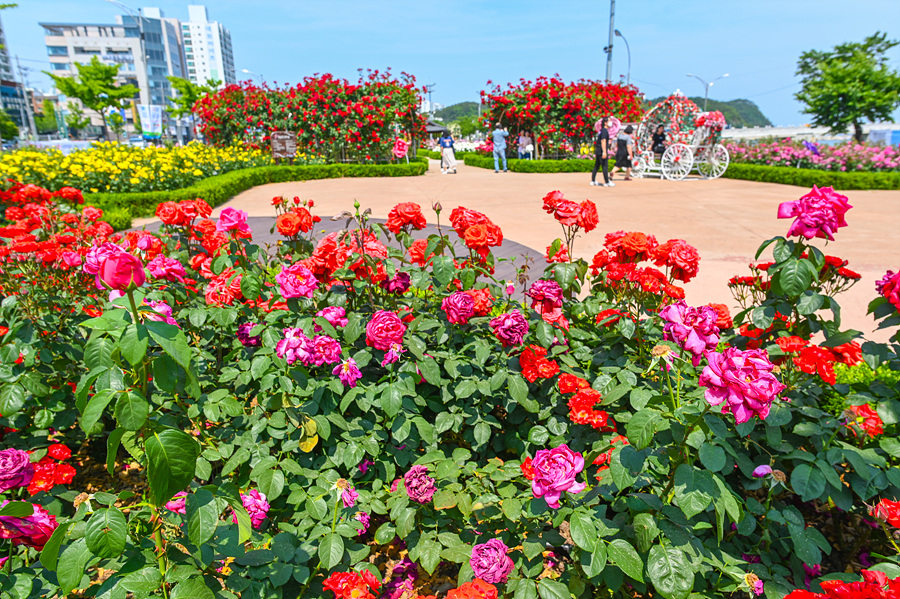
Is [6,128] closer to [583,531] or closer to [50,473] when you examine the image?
[50,473]

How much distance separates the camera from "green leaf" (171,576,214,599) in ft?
3.75

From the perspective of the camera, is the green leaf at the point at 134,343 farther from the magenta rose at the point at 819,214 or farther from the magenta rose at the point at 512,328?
the magenta rose at the point at 819,214

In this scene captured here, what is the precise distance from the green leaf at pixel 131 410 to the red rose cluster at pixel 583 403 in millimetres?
1208

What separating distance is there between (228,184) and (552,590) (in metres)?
10.9

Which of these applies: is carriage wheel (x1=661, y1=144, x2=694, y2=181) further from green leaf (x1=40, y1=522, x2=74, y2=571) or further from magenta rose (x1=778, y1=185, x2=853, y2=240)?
green leaf (x1=40, y1=522, x2=74, y2=571)

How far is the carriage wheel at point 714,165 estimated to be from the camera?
1421 cm

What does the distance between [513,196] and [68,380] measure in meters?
9.59

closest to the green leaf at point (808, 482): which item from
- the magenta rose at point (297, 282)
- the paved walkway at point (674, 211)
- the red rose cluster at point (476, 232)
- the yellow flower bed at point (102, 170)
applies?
the red rose cluster at point (476, 232)

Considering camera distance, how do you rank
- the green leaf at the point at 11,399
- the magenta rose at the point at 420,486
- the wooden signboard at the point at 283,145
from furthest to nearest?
→ the wooden signboard at the point at 283,145
the green leaf at the point at 11,399
the magenta rose at the point at 420,486

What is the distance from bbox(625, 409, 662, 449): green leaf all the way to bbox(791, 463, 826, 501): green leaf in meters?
0.51

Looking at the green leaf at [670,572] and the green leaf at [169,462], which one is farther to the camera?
the green leaf at [670,572]

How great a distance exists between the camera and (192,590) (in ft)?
3.81

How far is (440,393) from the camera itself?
2.04 m

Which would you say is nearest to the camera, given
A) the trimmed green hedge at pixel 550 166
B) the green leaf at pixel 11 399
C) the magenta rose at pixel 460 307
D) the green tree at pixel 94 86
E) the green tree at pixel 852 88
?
the green leaf at pixel 11 399
